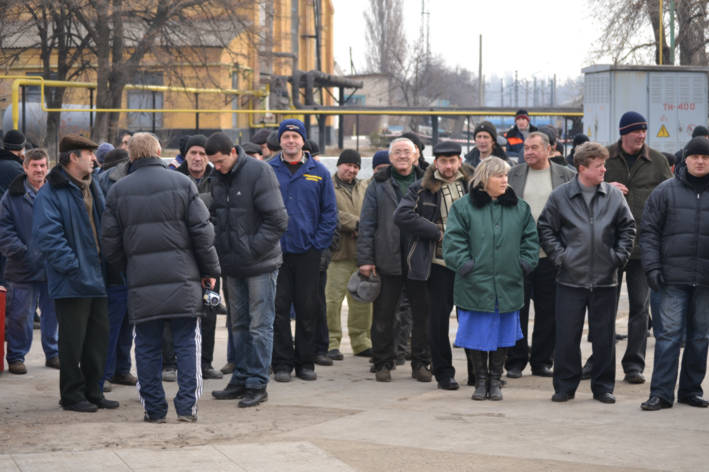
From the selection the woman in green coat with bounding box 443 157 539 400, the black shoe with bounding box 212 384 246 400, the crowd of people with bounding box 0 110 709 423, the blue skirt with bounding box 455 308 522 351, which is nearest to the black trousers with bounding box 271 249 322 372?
the crowd of people with bounding box 0 110 709 423

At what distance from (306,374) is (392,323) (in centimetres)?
85

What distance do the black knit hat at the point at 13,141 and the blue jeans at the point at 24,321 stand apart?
1.78 metres

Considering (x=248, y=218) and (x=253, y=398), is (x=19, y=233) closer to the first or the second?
(x=248, y=218)

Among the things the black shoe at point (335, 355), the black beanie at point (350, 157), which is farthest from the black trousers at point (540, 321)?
the black beanie at point (350, 157)

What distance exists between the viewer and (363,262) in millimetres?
8625

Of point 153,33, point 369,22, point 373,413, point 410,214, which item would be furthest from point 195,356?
point 369,22

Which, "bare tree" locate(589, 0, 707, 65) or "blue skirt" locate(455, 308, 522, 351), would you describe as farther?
"bare tree" locate(589, 0, 707, 65)

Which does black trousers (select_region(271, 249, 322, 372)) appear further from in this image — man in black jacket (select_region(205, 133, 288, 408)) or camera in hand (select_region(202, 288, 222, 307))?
camera in hand (select_region(202, 288, 222, 307))

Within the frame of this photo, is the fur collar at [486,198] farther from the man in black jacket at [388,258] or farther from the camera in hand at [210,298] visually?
the camera in hand at [210,298]

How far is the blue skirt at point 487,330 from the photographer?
774 cm

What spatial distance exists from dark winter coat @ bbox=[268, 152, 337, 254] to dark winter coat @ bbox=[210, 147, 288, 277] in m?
0.75

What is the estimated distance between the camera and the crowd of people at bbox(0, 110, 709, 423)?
6949 mm

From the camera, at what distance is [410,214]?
8227 mm

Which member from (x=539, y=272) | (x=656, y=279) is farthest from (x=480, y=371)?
(x=656, y=279)
